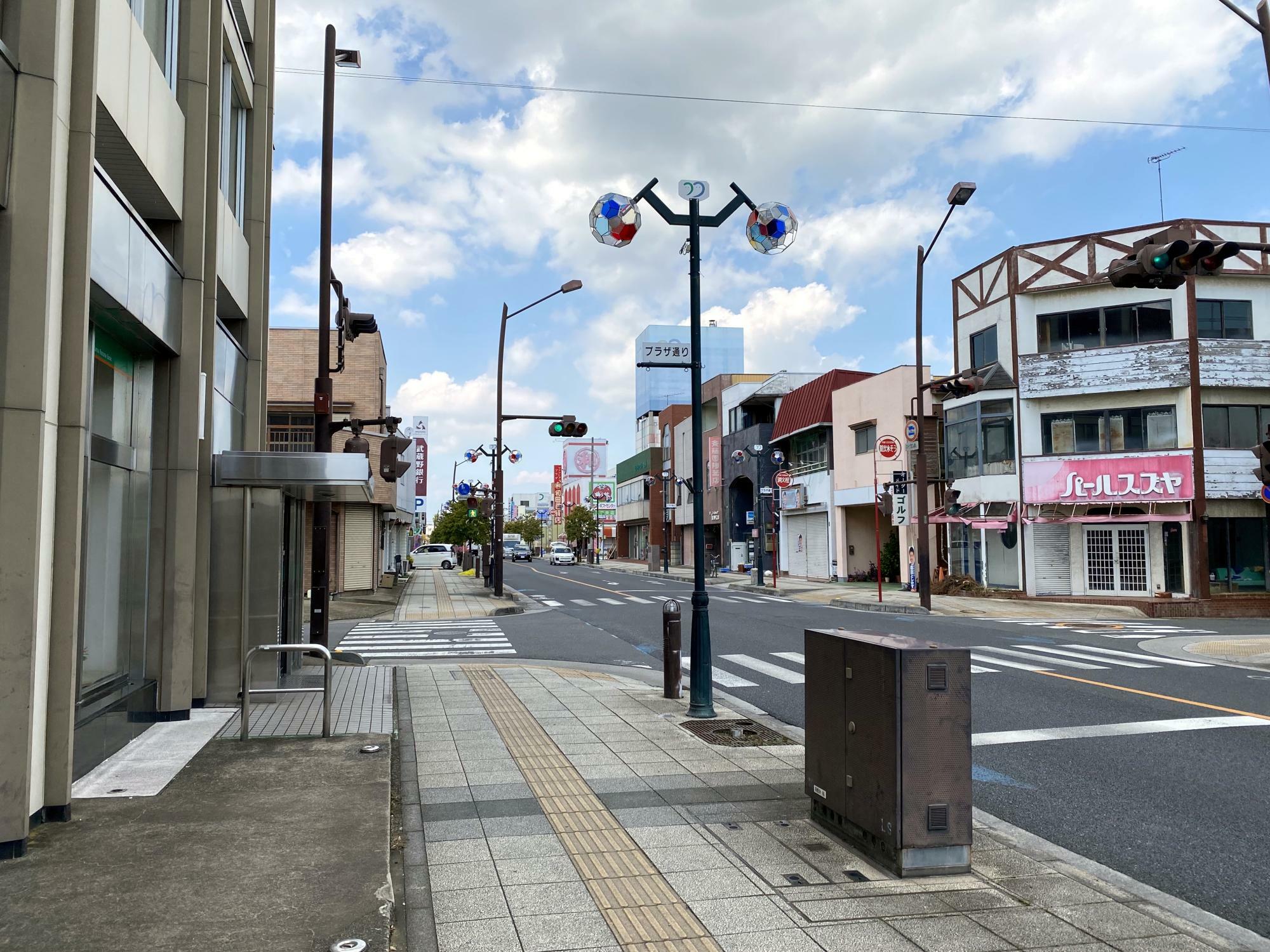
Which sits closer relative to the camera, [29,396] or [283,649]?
[29,396]

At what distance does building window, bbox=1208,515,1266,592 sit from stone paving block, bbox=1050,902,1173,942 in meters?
27.9

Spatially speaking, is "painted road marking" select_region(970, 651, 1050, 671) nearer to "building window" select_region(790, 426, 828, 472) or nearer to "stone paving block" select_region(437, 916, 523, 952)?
"stone paving block" select_region(437, 916, 523, 952)

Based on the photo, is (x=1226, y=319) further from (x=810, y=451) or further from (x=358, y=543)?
(x=358, y=543)

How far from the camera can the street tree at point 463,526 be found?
52.2m

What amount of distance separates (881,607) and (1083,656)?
11.6m

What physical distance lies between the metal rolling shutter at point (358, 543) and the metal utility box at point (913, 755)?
3122 cm

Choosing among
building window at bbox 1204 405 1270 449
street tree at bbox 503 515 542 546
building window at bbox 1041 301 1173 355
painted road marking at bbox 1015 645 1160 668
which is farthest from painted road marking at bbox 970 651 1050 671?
street tree at bbox 503 515 542 546

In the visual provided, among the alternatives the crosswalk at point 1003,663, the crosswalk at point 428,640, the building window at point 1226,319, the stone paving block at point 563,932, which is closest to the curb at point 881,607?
the crosswalk at point 1003,663

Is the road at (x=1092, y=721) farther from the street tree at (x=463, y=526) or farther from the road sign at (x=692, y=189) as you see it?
the street tree at (x=463, y=526)

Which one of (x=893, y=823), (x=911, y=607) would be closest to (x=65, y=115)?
(x=893, y=823)

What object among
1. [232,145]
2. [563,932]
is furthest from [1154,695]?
[232,145]

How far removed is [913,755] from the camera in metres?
5.09

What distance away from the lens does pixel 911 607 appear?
27.2 m

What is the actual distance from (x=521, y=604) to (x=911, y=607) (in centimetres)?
1144
